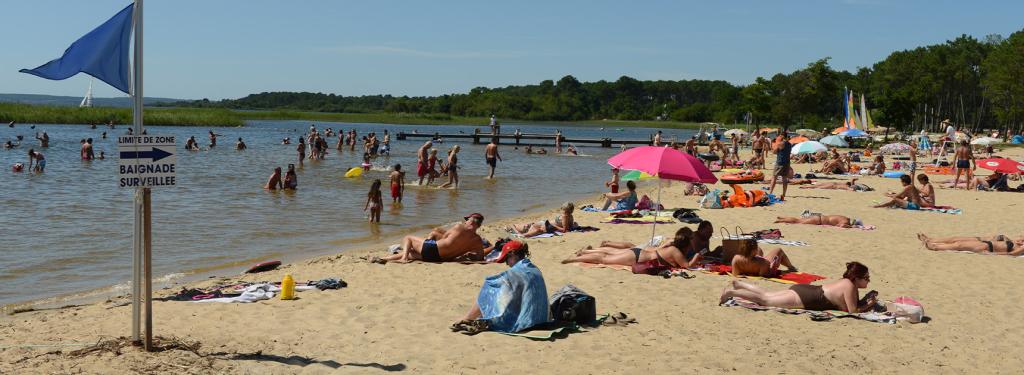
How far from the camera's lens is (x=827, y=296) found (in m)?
7.81

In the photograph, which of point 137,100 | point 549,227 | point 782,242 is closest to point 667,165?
point 782,242

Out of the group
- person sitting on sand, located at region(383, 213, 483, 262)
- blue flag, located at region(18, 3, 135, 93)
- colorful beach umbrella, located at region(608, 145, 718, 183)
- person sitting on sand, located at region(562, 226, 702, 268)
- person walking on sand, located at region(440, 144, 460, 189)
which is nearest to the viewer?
blue flag, located at region(18, 3, 135, 93)


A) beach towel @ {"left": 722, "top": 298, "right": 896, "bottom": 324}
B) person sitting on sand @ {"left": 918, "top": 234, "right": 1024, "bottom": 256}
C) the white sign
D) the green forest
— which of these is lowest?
beach towel @ {"left": 722, "top": 298, "right": 896, "bottom": 324}

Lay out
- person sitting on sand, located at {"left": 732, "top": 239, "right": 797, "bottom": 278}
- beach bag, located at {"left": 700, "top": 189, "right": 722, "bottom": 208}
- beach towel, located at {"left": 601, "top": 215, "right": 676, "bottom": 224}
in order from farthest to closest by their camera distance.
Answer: beach bag, located at {"left": 700, "top": 189, "right": 722, "bottom": 208}, beach towel, located at {"left": 601, "top": 215, "right": 676, "bottom": 224}, person sitting on sand, located at {"left": 732, "top": 239, "right": 797, "bottom": 278}

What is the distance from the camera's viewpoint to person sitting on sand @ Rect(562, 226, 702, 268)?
31.9ft

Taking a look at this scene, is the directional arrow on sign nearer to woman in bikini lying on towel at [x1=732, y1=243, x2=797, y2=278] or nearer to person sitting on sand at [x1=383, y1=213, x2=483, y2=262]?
person sitting on sand at [x1=383, y1=213, x2=483, y2=262]

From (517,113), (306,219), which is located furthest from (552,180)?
(517,113)

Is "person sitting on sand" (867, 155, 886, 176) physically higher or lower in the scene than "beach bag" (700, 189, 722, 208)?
higher

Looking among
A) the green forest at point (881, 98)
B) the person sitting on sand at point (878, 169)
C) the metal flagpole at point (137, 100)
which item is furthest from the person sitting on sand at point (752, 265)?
the green forest at point (881, 98)

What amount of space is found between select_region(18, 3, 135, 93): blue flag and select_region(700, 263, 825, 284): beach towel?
21.5ft

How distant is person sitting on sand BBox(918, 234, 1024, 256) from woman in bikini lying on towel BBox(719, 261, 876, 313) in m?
4.43

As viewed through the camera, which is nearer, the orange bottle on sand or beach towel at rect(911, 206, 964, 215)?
the orange bottle on sand

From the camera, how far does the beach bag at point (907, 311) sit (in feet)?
24.5

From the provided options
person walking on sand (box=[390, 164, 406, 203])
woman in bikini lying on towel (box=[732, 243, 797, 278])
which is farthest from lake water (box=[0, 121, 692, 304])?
woman in bikini lying on towel (box=[732, 243, 797, 278])
